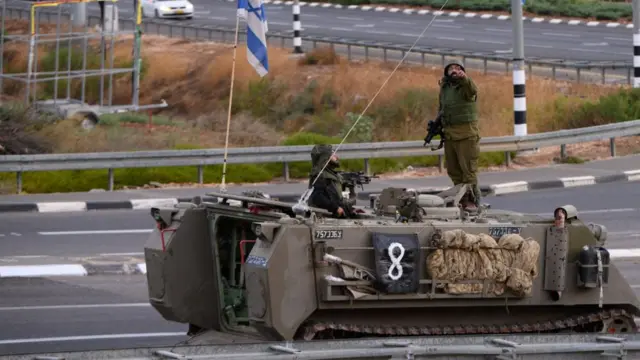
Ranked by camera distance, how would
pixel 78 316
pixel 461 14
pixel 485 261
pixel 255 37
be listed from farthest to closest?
pixel 461 14 < pixel 255 37 < pixel 78 316 < pixel 485 261

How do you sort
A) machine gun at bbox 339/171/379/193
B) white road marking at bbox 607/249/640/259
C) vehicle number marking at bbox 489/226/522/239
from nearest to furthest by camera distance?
vehicle number marking at bbox 489/226/522/239 → machine gun at bbox 339/171/379/193 → white road marking at bbox 607/249/640/259

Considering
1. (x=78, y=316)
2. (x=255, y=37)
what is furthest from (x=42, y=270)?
(x=255, y=37)

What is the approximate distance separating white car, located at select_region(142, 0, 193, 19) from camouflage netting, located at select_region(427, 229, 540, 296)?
41706 mm

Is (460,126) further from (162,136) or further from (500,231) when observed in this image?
(162,136)

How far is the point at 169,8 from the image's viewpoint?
5322 cm

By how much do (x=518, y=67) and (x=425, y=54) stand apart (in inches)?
581

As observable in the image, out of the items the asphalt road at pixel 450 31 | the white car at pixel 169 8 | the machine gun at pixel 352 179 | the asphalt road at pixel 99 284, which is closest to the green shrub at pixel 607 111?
the asphalt road at pixel 99 284

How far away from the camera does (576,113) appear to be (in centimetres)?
2928

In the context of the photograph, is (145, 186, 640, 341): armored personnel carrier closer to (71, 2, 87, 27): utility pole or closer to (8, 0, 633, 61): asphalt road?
(71, 2, 87, 27): utility pole

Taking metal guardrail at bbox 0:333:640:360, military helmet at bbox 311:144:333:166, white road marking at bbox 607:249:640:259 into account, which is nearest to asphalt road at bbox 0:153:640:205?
white road marking at bbox 607:249:640:259

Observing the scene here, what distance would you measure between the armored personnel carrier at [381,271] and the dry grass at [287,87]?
1366 centimetres

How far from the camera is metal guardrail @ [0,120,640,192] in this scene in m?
22.8

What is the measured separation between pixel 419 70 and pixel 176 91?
751 cm

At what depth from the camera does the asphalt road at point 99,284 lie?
14.6 meters
